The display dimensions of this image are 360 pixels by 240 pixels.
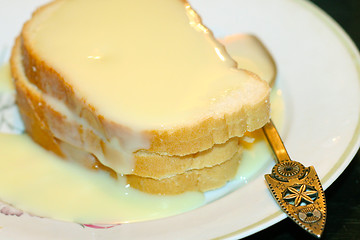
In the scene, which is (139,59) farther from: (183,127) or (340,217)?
(340,217)

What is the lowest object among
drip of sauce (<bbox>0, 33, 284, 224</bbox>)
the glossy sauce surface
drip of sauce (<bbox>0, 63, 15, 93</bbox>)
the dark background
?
the dark background

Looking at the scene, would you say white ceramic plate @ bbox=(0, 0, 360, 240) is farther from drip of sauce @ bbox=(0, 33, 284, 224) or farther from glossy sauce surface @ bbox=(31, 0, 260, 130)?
glossy sauce surface @ bbox=(31, 0, 260, 130)

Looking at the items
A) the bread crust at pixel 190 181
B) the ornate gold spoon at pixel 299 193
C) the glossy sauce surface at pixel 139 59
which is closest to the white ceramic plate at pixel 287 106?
the ornate gold spoon at pixel 299 193

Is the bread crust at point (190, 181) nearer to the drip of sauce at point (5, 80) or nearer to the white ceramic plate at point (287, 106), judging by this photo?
the white ceramic plate at point (287, 106)

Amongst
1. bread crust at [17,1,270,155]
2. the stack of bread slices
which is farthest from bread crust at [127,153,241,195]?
bread crust at [17,1,270,155]

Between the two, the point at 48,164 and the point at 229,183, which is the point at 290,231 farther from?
the point at 48,164

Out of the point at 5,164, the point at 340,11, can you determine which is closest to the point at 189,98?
the point at 5,164
